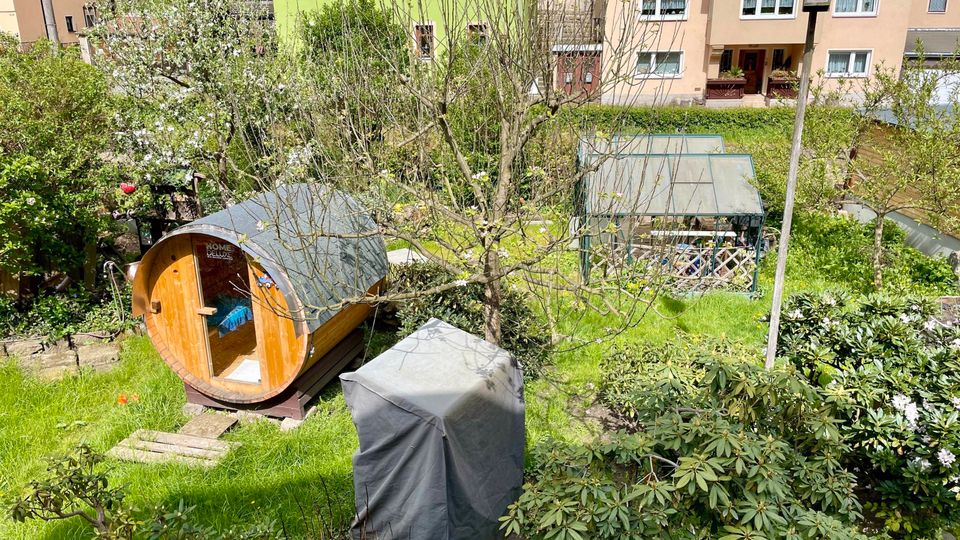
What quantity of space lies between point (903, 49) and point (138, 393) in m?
30.1

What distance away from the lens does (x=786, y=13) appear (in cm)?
2594

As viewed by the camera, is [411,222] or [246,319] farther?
[246,319]

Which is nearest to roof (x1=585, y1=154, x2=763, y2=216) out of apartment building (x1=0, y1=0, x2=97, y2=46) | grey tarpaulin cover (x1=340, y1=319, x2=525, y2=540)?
grey tarpaulin cover (x1=340, y1=319, x2=525, y2=540)

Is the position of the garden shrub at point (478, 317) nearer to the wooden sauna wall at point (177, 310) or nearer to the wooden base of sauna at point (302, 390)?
the wooden base of sauna at point (302, 390)

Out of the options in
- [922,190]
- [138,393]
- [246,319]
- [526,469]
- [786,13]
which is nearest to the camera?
[526,469]

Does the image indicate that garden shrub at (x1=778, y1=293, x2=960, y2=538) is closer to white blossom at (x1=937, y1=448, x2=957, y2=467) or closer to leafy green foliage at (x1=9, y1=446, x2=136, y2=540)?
white blossom at (x1=937, y1=448, x2=957, y2=467)

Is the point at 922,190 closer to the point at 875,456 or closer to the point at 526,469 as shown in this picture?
the point at 875,456

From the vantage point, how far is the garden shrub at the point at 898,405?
557 cm

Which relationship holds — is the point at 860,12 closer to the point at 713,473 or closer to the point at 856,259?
the point at 856,259

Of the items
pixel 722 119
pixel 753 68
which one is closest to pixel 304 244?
pixel 722 119

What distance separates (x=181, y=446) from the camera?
745 centimetres

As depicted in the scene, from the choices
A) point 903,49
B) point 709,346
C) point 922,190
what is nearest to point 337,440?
point 709,346

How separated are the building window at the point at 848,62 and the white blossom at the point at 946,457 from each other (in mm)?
25299

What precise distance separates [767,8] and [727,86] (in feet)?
10.7
